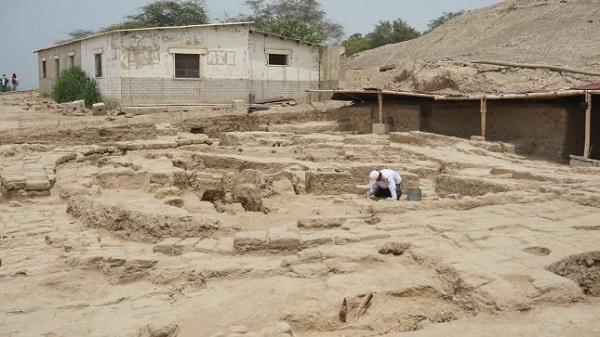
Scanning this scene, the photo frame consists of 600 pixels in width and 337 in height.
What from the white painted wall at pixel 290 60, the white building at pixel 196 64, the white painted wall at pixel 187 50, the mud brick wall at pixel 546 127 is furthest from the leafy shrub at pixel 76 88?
the mud brick wall at pixel 546 127

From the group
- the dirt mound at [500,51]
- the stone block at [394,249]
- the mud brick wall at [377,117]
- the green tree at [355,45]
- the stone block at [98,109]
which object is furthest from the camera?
the green tree at [355,45]

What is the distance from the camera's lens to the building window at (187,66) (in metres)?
21.0

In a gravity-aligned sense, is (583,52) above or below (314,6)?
below

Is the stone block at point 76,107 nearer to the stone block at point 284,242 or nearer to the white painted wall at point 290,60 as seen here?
the white painted wall at point 290,60

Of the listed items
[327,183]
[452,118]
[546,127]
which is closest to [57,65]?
[452,118]

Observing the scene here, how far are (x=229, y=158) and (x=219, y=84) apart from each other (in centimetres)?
969

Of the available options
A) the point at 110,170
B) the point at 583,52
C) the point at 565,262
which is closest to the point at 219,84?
the point at 110,170

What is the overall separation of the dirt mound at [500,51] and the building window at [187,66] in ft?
23.6

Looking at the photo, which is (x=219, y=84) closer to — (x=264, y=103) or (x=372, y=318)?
(x=264, y=103)

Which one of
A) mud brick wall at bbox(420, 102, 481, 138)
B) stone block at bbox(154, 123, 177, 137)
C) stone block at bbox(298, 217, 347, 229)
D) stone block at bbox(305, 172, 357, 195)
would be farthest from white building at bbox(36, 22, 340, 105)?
stone block at bbox(298, 217, 347, 229)

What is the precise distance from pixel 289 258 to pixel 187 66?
669 inches

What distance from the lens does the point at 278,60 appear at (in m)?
23.0

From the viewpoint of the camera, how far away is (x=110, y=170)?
32.1ft

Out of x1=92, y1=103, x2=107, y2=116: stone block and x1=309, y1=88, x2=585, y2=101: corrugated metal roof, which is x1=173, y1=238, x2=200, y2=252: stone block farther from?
x1=92, y1=103, x2=107, y2=116: stone block
